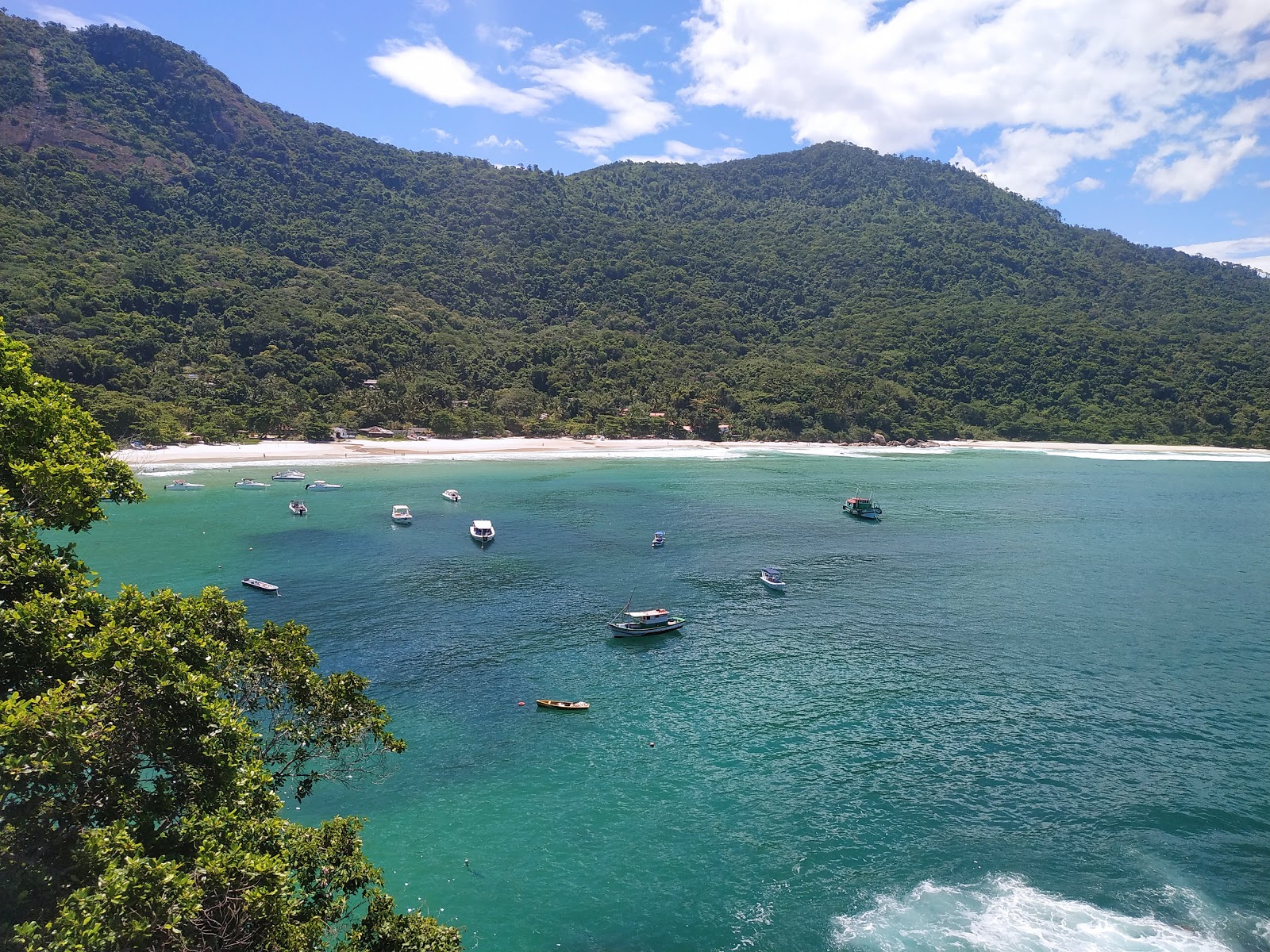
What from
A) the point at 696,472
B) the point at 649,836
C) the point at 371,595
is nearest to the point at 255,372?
the point at 696,472

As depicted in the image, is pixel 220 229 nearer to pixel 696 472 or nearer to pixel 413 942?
pixel 696 472

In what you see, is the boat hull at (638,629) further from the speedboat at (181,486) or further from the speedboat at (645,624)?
the speedboat at (181,486)

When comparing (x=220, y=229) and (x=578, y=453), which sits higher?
(x=220, y=229)

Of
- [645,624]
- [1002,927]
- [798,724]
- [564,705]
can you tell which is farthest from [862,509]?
[1002,927]

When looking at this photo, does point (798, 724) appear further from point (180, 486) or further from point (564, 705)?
point (180, 486)

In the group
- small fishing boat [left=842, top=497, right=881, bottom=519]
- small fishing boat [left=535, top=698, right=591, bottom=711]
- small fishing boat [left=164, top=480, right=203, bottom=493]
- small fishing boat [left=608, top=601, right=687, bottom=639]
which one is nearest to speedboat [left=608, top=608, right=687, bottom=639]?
small fishing boat [left=608, top=601, right=687, bottom=639]

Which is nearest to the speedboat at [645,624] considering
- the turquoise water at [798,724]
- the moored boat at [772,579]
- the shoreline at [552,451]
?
the turquoise water at [798,724]

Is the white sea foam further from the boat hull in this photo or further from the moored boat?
the moored boat
